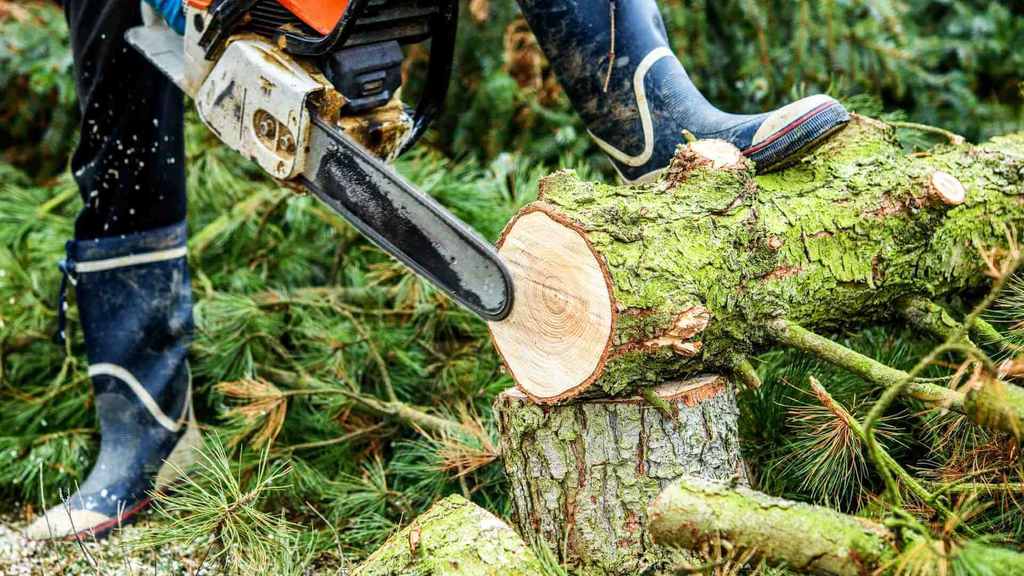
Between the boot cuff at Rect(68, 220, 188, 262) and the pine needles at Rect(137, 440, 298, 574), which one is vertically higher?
the boot cuff at Rect(68, 220, 188, 262)

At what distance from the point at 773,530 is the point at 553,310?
1.39 feet

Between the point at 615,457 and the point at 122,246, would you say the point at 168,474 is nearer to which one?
the point at 122,246

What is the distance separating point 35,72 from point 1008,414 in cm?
309

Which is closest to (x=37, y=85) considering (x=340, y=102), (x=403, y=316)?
(x=403, y=316)

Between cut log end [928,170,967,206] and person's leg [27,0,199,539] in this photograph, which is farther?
person's leg [27,0,199,539]

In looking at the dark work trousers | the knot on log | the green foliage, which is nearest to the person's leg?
the dark work trousers

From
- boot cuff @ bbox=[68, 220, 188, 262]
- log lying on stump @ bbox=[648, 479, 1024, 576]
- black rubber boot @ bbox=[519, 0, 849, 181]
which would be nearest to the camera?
log lying on stump @ bbox=[648, 479, 1024, 576]

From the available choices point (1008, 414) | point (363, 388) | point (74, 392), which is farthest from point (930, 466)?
point (74, 392)

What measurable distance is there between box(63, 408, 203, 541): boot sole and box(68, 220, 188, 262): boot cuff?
1.28ft

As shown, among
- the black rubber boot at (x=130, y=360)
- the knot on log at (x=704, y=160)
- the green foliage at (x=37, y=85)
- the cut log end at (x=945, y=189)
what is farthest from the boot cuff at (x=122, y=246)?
the cut log end at (x=945, y=189)

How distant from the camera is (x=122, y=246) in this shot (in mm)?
1969

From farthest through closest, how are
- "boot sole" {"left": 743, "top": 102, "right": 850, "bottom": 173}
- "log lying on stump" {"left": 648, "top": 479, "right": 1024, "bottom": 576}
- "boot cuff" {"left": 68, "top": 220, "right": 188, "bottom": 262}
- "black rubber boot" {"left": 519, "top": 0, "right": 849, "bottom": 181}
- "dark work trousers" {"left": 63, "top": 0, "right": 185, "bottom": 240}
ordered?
"boot cuff" {"left": 68, "top": 220, "right": 188, "bottom": 262}
"dark work trousers" {"left": 63, "top": 0, "right": 185, "bottom": 240}
"black rubber boot" {"left": 519, "top": 0, "right": 849, "bottom": 181}
"boot sole" {"left": 743, "top": 102, "right": 850, "bottom": 173}
"log lying on stump" {"left": 648, "top": 479, "right": 1024, "bottom": 576}

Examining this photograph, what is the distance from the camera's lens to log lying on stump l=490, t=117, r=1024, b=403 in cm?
130

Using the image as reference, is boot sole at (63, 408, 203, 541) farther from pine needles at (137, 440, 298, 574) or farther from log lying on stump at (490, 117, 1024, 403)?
log lying on stump at (490, 117, 1024, 403)
